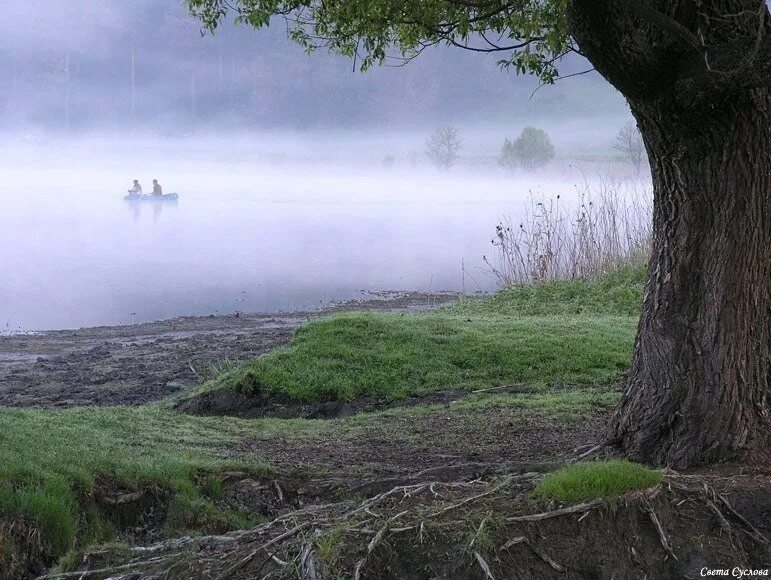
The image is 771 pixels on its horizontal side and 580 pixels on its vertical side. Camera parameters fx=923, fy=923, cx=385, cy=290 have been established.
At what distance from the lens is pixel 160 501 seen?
612 centimetres

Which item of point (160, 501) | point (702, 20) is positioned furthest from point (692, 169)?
point (160, 501)

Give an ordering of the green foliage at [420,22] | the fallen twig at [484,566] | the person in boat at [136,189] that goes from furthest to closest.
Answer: the person in boat at [136,189], the green foliage at [420,22], the fallen twig at [484,566]

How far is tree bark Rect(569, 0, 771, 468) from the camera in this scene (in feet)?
17.8

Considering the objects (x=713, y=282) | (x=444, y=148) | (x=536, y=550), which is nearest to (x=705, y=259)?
(x=713, y=282)

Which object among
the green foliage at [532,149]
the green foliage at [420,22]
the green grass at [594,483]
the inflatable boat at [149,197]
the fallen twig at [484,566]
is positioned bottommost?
the fallen twig at [484,566]

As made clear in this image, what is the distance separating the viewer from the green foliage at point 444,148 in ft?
442

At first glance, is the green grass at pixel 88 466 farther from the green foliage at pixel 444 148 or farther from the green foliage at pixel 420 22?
the green foliage at pixel 444 148

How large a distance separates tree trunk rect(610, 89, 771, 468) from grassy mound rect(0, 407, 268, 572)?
2.96 m

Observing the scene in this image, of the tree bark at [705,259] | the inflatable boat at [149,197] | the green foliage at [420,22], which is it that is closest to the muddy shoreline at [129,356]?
the green foliage at [420,22]

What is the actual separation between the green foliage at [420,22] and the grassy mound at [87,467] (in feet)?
13.0

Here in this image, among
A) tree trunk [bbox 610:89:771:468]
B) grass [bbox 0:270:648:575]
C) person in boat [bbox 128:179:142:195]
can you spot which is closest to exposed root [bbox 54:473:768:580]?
grass [bbox 0:270:648:575]

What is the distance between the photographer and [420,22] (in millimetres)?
8555

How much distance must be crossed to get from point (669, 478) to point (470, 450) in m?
2.82

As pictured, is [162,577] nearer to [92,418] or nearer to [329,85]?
[92,418]
